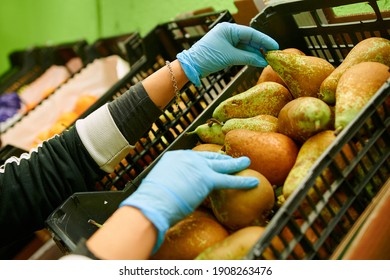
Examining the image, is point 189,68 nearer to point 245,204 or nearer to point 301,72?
point 301,72

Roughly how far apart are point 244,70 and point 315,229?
828 millimetres

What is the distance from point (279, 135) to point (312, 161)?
0.15 meters

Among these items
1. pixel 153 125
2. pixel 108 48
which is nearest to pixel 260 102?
pixel 153 125

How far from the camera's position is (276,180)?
1109mm

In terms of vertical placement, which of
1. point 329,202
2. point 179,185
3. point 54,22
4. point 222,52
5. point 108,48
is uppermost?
→ point 54,22

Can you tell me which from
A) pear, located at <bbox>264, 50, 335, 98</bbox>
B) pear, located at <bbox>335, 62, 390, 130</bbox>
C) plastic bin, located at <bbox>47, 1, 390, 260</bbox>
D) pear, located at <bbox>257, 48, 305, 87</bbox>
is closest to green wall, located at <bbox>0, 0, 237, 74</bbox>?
pear, located at <bbox>257, 48, 305, 87</bbox>

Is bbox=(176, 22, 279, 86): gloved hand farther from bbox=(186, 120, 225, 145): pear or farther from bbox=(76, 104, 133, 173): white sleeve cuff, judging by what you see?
bbox=(76, 104, 133, 173): white sleeve cuff

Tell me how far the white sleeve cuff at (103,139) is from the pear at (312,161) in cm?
61

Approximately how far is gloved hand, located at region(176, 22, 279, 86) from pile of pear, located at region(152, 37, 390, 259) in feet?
0.40

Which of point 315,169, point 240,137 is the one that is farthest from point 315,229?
point 240,137

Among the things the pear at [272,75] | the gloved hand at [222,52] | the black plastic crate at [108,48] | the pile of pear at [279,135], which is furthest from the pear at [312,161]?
the black plastic crate at [108,48]

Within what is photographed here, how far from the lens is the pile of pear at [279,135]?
3.22 feet

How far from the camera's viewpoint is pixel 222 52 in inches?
58.1

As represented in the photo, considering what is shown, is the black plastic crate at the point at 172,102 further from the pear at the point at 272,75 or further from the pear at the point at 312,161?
the pear at the point at 312,161
